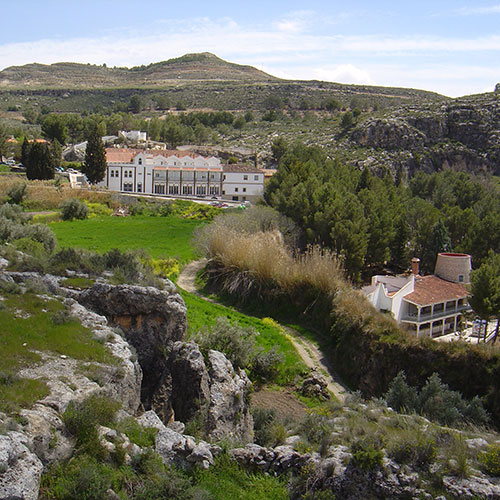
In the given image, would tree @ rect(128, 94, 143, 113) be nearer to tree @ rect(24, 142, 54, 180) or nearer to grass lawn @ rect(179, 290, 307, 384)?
tree @ rect(24, 142, 54, 180)

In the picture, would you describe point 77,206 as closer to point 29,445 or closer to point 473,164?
point 29,445

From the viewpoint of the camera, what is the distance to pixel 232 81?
16062cm

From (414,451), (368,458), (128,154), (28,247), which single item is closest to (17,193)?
(128,154)

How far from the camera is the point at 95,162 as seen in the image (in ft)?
192

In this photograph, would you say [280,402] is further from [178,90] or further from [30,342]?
[178,90]

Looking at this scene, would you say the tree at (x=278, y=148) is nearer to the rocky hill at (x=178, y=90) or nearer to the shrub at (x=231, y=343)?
the rocky hill at (x=178, y=90)

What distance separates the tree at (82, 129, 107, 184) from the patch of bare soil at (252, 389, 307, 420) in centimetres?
4563

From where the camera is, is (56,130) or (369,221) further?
(56,130)

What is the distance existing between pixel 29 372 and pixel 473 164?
88817mm

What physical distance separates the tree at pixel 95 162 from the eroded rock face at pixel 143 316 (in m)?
47.1

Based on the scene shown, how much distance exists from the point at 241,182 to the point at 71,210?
29.4 m

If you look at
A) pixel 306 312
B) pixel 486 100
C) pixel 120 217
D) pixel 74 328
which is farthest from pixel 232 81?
pixel 74 328

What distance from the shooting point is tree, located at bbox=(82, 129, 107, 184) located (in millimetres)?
57625

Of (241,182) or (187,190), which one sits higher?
(241,182)
